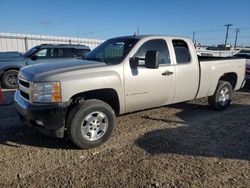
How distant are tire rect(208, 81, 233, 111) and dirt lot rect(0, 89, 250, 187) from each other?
81 cm

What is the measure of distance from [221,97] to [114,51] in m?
3.36

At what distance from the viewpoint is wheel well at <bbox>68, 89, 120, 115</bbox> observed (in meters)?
4.04

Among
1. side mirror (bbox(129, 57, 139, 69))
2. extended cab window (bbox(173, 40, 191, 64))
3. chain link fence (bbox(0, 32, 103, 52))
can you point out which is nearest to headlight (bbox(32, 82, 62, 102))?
side mirror (bbox(129, 57, 139, 69))

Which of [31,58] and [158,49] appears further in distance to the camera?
[31,58]

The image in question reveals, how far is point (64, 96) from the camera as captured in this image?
3676 mm

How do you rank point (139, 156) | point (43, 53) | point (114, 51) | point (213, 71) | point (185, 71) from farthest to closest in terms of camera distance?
point (43, 53)
point (213, 71)
point (185, 71)
point (114, 51)
point (139, 156)

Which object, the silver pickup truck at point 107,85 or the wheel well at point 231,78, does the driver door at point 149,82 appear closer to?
the silver pickup truck at point 107,85

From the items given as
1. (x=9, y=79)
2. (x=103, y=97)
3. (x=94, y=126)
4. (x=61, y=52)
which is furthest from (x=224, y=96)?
(x=9, y=79)

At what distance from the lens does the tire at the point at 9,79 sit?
938cm

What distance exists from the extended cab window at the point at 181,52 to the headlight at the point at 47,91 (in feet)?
8.86

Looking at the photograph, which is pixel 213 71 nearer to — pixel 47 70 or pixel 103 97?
pixel 103 97

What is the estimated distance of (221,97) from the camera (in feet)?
21.2

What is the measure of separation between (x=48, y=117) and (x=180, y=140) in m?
2.39

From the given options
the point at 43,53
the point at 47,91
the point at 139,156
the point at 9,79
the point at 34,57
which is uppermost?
the point at 43,53
